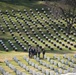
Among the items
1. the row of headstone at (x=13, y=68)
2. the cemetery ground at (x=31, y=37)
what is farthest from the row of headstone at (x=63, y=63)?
the row of headstone at (x=13, y=68)

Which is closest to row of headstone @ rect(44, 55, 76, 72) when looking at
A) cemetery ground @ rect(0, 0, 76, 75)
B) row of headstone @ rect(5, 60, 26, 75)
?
cemetery ground @ rect(0, 0, 76, 75)

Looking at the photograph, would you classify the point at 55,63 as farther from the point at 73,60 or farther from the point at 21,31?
the point at 21,31

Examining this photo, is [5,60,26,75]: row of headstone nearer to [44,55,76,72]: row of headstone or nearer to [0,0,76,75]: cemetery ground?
[0,0,76,75]: cemetery ground

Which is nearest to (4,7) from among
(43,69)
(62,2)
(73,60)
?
(62,2)

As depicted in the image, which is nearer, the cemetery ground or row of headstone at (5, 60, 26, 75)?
row of headstone at (5, 60, 26, 75)

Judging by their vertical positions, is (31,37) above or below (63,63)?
below

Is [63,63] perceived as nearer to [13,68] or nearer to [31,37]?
[13,68]

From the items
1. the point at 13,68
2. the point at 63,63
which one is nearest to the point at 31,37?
the point at 63,63

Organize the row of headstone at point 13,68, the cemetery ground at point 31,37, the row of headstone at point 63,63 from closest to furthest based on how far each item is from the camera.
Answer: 1. the row of headstone at point 13,68
2. the row of headstone at point 63,63
3. the cemetery ground at point 31,37

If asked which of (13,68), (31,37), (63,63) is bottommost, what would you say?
(31,37)

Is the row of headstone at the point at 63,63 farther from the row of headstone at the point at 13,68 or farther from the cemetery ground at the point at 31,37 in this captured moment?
the row of headstone at the point at 13,68

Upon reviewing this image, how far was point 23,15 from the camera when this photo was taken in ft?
265

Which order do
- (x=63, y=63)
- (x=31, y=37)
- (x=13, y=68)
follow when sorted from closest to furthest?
1. (x=13, y=68)
2. (x=63, y=63)
3. (x=31, y=37)

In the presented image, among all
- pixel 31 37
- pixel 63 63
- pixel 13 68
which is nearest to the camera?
pixel 13 68
